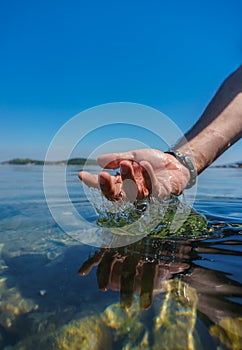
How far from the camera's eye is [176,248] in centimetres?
291

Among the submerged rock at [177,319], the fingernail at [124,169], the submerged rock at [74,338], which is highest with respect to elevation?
the fingernail at [124,169]

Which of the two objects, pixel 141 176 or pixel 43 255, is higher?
pixel 141 176

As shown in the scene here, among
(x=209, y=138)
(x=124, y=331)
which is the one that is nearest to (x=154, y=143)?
(x=209, y=138)

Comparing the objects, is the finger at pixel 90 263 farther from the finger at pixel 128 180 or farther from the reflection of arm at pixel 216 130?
the reflection of arm at pixel 216 130

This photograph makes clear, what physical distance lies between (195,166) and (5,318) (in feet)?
8.19

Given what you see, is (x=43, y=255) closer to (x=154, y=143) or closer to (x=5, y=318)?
(x=5, y=318)

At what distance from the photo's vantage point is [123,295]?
1.97 meters

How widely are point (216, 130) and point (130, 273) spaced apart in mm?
2248

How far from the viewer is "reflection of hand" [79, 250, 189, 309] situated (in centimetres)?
201

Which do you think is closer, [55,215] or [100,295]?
[100,295]

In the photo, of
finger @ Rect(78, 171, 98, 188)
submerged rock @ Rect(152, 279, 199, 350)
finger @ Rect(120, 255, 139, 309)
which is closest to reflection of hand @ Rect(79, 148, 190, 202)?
finger @ Rect(78, 171, 98, 188)

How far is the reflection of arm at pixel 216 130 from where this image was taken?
344 centimetres

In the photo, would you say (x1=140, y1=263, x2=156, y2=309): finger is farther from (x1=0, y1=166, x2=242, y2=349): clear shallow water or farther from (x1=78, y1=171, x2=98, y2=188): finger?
(x1=78, y1=171, x2=98, y2=188): finger

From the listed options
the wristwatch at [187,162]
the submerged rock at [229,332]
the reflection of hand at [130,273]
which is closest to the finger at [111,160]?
the wristwatch at [187,162]
